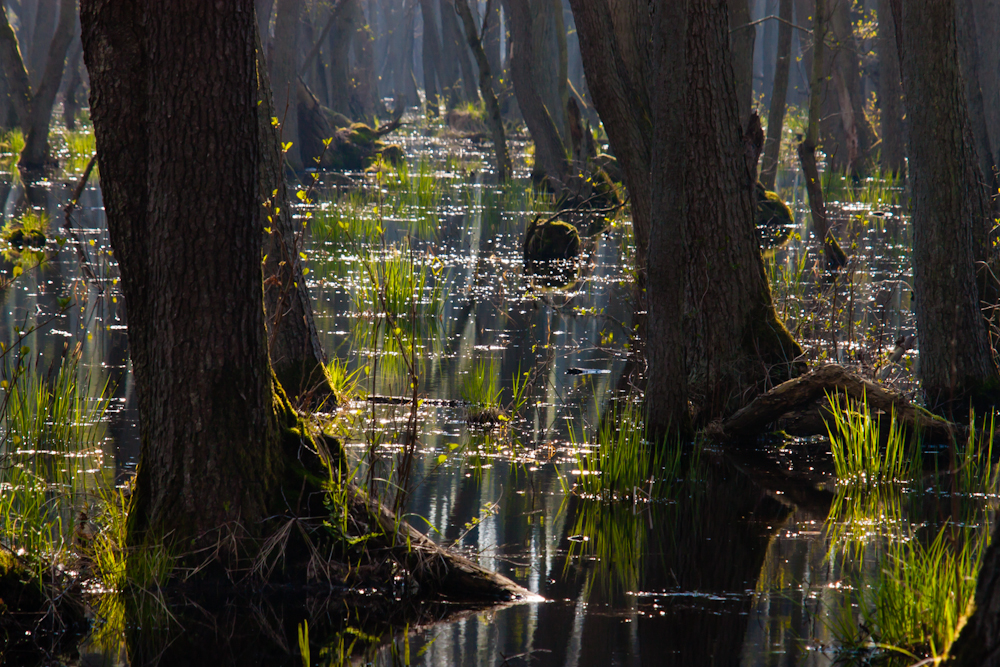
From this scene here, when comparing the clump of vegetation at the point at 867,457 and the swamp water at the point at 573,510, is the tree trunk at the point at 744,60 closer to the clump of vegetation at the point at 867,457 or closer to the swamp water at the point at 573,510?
the swamp water at the point at 573,510

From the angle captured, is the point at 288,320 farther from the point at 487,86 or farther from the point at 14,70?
the point at 14,70

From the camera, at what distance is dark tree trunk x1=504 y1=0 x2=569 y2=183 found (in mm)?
17500

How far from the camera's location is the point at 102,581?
3.96 m

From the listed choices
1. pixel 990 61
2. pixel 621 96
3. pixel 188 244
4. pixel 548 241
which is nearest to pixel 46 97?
pixel 548 241

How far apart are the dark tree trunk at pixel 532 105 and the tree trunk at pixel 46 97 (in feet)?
29.0

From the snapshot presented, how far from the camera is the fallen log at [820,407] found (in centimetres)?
609

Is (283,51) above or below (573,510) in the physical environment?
above

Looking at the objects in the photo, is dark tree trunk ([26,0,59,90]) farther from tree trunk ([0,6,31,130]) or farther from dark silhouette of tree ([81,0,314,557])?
dark silhouette of tree ([81,0,314,557])

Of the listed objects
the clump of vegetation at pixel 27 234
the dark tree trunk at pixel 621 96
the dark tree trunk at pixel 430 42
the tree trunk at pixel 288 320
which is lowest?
the tree trunk at pixel 288 320

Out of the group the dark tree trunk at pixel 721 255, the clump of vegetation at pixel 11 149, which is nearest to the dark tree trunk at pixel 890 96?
the dark tree trunk at pixel 721 255

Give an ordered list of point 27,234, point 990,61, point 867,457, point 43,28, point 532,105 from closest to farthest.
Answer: point 867,457, point 27,234, point 990,61, point 532,105, point 43,28

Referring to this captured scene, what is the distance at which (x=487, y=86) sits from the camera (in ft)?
67.9

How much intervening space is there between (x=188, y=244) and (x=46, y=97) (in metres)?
18.8

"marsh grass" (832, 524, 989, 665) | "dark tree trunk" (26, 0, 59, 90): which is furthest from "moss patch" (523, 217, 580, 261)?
"dark tree trunk" (26, 0, 59, 90)
